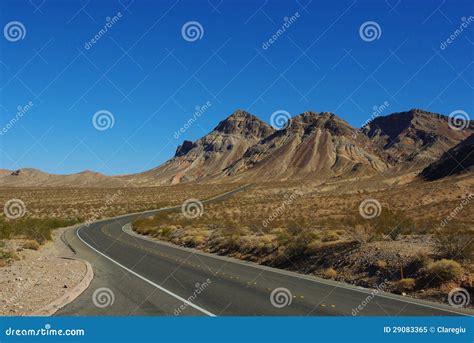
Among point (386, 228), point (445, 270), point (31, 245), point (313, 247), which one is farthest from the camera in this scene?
point (31, 245)

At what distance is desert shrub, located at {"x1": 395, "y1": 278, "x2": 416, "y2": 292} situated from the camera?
1495 centimetres

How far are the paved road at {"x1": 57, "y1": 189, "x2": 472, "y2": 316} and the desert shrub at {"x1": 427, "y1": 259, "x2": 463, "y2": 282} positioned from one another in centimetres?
189

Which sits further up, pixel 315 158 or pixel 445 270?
pixel 315 158

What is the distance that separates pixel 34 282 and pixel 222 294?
651cm

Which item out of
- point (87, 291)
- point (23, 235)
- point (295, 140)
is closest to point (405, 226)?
point (87, 291)

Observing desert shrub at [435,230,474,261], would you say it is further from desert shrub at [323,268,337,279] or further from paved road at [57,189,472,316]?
desert shrub at [323,268,337,279]

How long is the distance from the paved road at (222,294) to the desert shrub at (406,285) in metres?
1.16

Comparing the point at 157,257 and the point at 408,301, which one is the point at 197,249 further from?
the point at 408,301

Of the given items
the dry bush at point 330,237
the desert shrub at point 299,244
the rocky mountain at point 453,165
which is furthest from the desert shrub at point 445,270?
the rocky mountain at point 453,165

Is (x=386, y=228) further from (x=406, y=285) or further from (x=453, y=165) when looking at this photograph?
(x=453, y=165)

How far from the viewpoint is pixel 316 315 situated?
36.0 ft

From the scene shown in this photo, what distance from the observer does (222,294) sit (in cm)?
1367

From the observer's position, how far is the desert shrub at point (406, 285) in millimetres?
14945

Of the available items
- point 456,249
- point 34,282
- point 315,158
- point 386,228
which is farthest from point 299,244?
point 315,158
